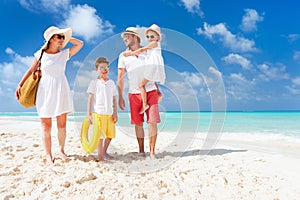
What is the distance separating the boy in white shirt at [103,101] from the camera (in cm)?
364

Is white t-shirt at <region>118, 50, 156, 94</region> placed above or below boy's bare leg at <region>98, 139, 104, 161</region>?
above

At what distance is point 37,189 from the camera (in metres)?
2.43

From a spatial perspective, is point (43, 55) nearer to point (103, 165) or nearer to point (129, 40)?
point (129, 40)

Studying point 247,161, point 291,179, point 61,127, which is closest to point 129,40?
point 61,127

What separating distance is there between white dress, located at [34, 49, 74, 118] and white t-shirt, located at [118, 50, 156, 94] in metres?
0.95

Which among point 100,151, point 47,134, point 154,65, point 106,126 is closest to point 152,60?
point 154,65

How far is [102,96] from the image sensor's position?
12.1 feet

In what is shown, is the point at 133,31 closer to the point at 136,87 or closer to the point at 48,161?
the point at 136,87

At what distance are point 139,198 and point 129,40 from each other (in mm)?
2389

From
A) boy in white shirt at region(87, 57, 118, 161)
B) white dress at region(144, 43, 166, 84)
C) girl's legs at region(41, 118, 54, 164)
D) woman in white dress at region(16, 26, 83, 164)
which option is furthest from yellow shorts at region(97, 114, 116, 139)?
white dress at region(144, 43, 166, 84)

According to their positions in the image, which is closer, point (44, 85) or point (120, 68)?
point (44, 85)

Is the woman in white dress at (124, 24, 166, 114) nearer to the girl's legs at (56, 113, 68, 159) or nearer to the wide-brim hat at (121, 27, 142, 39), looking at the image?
the wide-brim hat at (121, 27, 142, 39)

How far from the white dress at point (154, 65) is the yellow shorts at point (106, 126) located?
829 millimetres

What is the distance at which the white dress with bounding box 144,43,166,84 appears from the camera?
11.9ft
